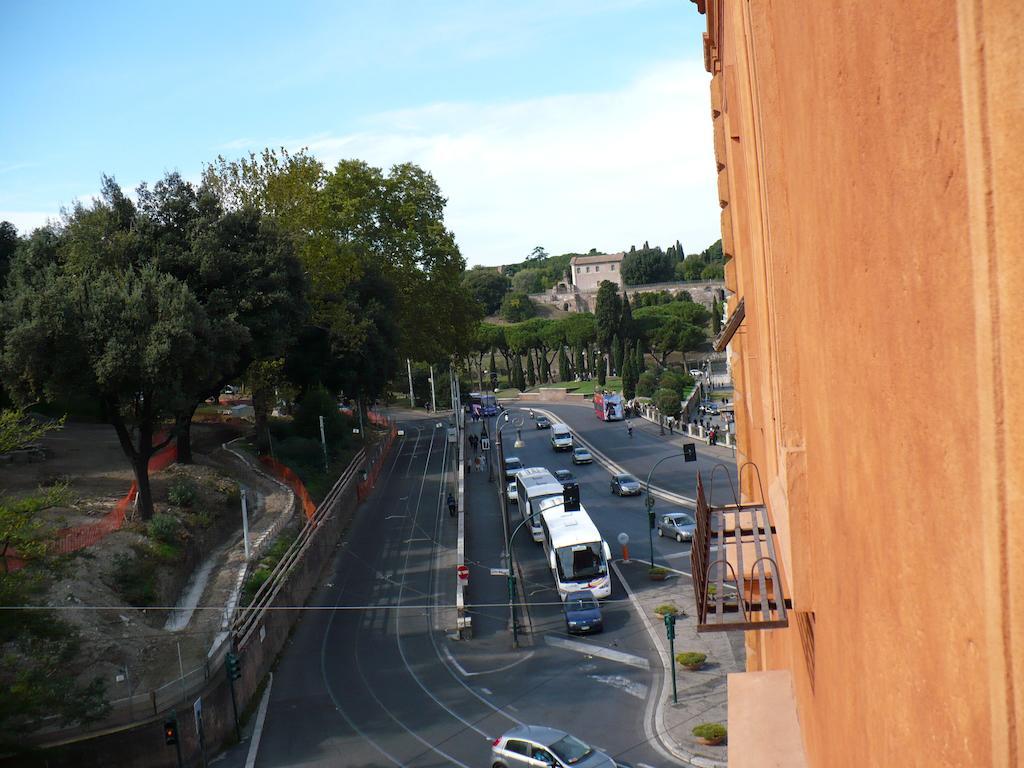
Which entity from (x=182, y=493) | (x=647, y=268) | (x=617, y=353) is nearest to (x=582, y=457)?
(x=182, y=493)

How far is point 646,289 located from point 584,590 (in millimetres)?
109125

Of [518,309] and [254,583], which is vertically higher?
[518,309]

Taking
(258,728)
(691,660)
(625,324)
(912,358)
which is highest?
(912,358)

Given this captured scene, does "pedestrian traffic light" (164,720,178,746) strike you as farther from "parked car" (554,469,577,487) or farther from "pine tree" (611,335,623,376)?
"pine tree" (611,335,623,376)

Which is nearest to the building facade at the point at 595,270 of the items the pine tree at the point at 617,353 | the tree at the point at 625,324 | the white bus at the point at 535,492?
the tree at the point at 625,324

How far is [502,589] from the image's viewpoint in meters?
32.1

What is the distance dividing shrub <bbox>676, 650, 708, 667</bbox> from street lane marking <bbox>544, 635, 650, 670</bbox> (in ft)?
3.14

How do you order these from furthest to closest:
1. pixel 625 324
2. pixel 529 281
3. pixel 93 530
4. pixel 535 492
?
pixel 529 281, pixel 625 324, pixel 535 492, pixel 93 530

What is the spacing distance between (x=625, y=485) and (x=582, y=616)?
57.7 ft

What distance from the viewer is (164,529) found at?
28.0 m

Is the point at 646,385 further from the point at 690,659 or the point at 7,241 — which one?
the point at 690,659

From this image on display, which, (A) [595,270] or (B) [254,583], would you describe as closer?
(B) [254,583]

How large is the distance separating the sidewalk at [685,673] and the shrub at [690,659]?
186 mm

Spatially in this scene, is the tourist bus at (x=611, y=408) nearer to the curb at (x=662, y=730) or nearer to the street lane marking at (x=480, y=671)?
the curb at (x=662, y=730)
